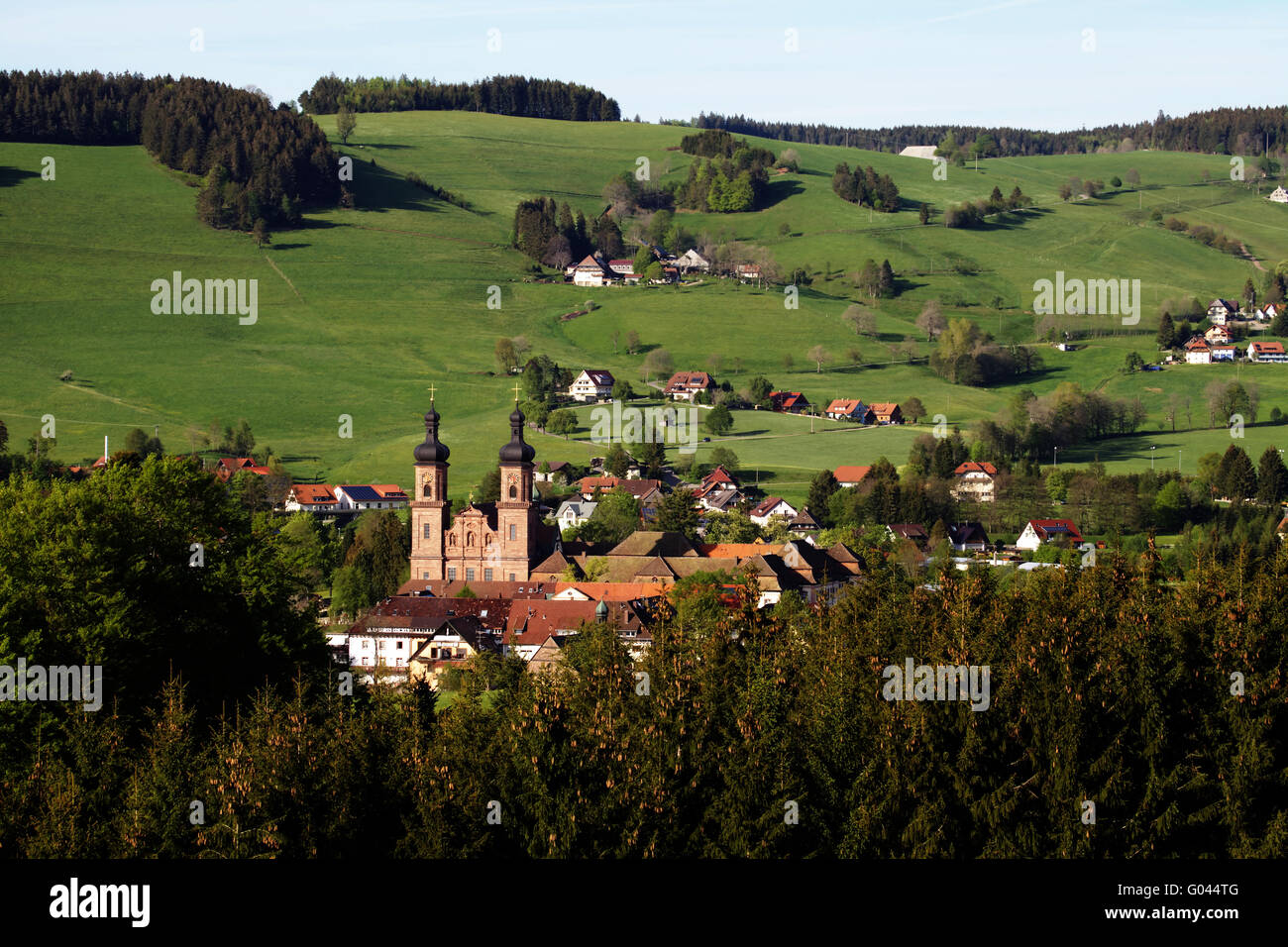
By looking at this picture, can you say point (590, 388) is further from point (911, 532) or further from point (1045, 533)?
point (1045, 533)

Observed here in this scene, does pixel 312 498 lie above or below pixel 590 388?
below

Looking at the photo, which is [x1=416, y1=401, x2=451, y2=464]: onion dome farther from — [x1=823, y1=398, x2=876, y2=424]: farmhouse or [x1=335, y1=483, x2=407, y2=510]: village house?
[x1=823, y1=398, x2=876, y2=424]: farmhouse

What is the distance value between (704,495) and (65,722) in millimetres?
102499

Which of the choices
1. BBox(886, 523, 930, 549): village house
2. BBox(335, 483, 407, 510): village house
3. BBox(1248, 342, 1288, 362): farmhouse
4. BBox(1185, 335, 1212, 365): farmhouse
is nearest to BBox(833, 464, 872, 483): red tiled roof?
BBox(886, 523, 930, 549): village house

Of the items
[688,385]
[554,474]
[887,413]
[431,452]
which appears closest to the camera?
[431,452]

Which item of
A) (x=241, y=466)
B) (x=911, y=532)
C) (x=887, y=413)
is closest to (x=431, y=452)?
(x=241, y=466)

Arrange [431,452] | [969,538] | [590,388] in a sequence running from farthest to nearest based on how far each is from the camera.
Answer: [590,388] → [969,538] → [431,452]

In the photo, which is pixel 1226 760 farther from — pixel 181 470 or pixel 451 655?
pixel 451 655

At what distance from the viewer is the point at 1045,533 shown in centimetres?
12862

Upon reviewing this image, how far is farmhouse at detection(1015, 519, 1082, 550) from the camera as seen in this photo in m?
128

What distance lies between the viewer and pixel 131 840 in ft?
101

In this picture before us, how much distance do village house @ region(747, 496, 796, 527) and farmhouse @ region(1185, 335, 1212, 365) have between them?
69662 mm

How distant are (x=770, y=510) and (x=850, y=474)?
35.6 feet

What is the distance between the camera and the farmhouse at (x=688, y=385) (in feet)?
559
